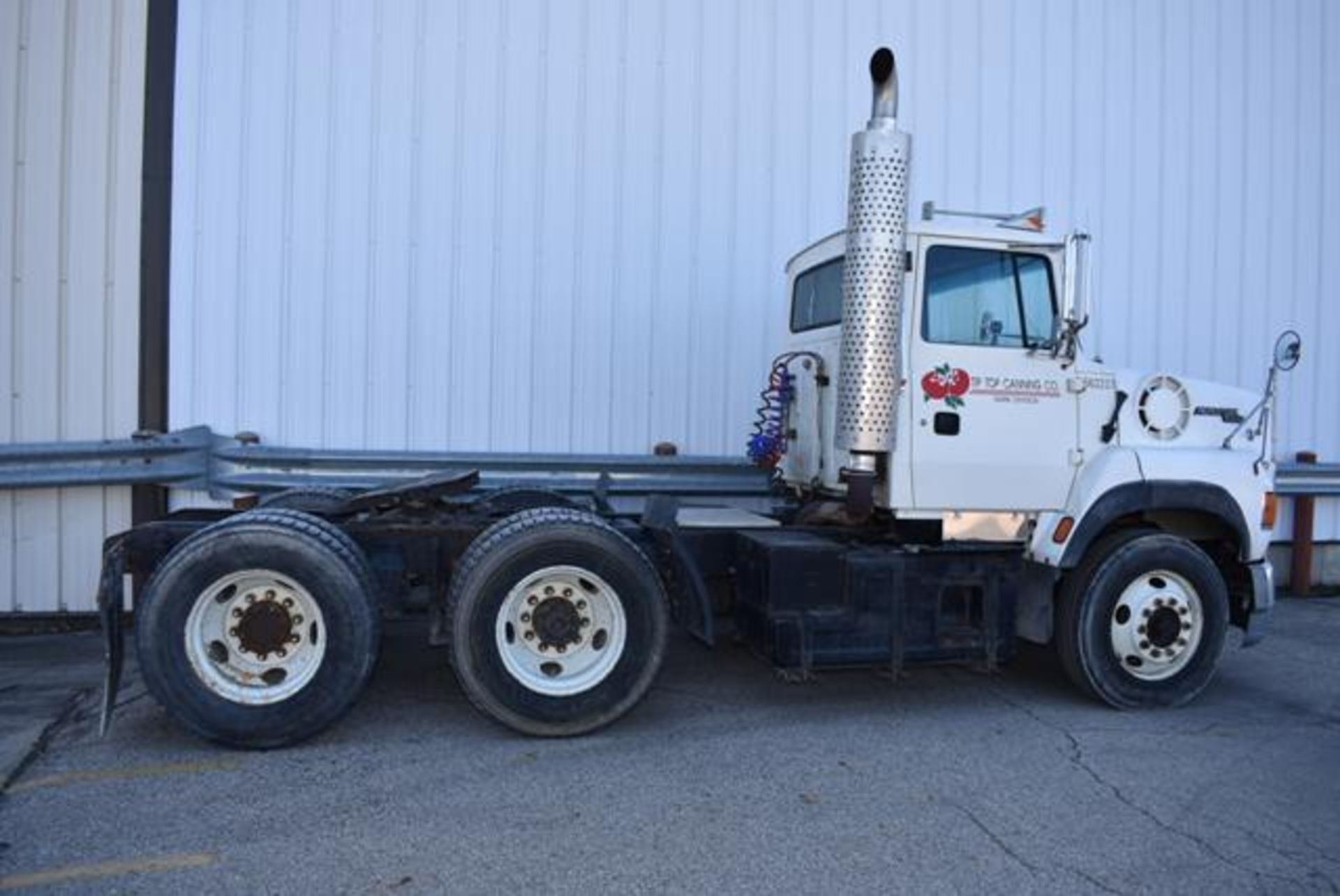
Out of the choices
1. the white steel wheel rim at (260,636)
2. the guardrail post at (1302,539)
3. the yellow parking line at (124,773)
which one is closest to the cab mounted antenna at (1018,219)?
the white steel wheel rim at (260,636)

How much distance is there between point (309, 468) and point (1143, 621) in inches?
227

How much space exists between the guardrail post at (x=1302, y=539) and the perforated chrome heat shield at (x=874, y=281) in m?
6.37

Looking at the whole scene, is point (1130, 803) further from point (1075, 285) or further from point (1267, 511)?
point (1075, 285)

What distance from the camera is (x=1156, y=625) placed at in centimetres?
563

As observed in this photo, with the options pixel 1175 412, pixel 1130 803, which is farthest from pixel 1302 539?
pixel 1130 803

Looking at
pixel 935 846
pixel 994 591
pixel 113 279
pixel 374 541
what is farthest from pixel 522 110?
pixel 935 846

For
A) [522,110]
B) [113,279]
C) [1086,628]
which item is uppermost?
[522,110]

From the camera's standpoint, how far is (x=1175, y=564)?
5625 mm

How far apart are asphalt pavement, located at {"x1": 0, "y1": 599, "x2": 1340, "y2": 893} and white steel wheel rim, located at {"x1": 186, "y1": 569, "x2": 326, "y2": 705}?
34 cm

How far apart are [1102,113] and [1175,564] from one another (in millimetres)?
5130

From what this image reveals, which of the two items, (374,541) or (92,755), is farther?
(374,541)

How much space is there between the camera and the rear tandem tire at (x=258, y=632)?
15.0ft

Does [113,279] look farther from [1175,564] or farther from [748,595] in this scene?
[1175,564]

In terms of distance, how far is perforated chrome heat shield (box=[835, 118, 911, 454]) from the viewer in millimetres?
5133
